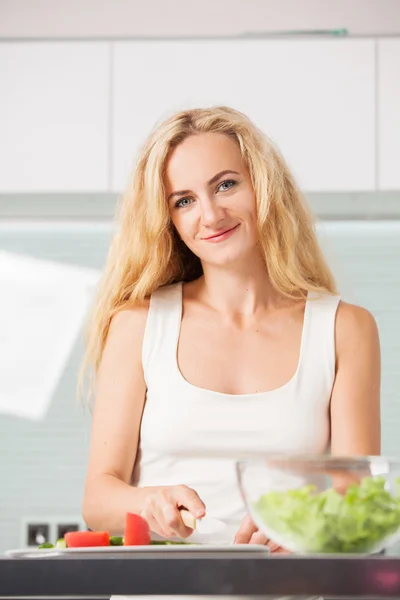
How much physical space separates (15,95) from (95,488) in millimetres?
1515

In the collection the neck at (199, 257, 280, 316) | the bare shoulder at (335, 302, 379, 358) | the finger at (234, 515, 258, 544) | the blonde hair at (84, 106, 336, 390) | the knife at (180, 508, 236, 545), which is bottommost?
the knife at (180, 508, 236, 545)

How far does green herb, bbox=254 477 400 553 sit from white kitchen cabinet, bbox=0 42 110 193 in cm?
197

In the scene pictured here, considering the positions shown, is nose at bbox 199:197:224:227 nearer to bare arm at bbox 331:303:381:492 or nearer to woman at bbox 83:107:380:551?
woman at bbox 83:107:380:551

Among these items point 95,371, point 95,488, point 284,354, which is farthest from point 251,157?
point 95,488

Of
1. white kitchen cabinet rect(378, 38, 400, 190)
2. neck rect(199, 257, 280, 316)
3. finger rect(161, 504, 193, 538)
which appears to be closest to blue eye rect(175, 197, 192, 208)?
neck rect(199, 257, 280, 316)

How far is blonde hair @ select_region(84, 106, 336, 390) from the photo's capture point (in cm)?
186

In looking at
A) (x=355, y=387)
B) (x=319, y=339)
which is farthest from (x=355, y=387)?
(x=319, y=339)

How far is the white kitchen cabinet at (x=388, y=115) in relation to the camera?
9.20 feet

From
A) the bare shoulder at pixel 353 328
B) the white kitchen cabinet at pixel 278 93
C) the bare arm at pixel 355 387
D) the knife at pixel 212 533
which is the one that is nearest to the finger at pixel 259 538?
the knife at pixel 212 533

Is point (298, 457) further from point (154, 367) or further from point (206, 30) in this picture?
point (206, 30)

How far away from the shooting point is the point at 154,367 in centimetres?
180

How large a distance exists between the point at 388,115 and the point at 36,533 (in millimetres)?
1595

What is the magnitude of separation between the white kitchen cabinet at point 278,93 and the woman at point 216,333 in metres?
0.84

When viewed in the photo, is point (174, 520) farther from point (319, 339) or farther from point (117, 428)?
A: point (319, 339)
